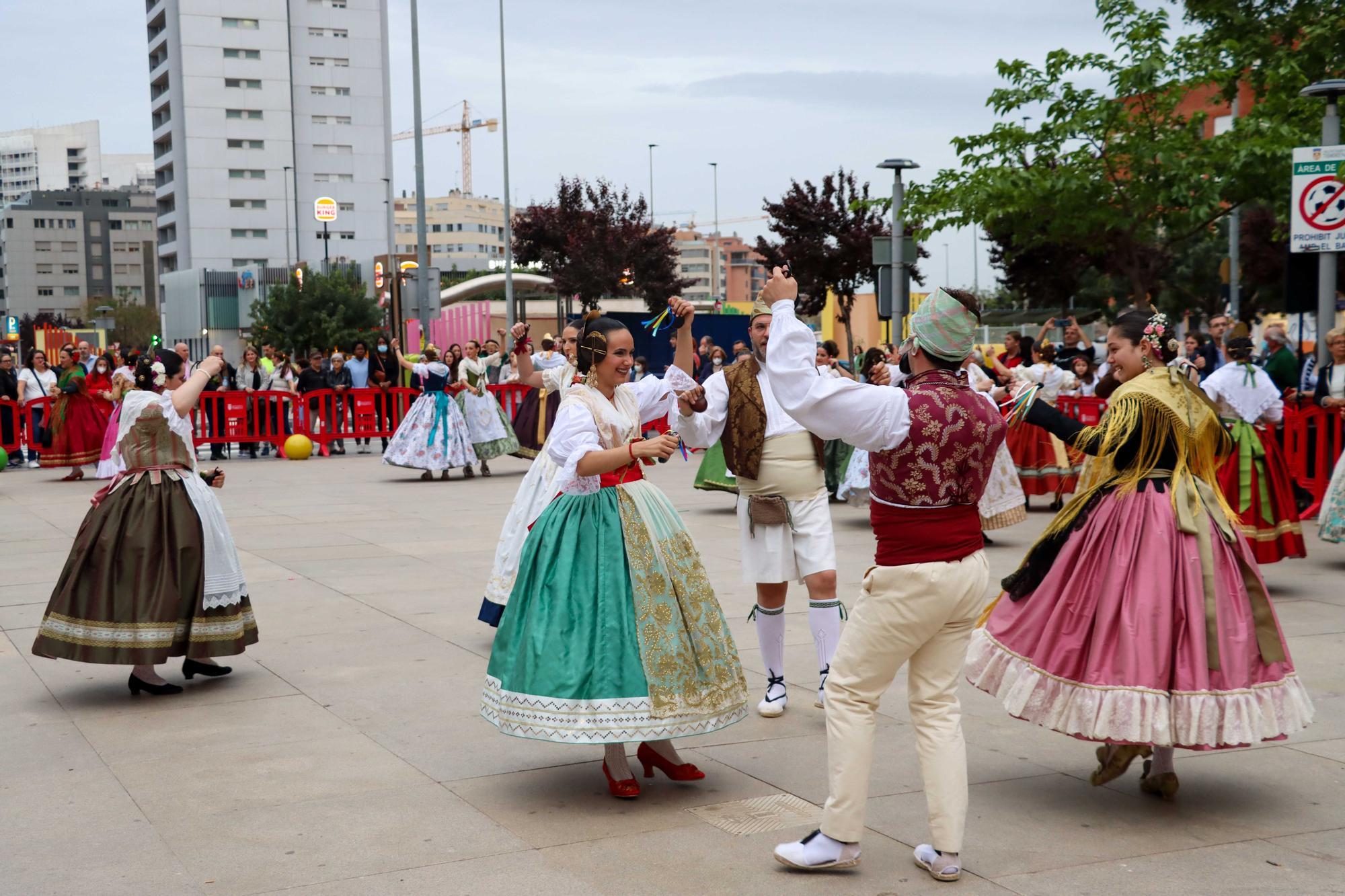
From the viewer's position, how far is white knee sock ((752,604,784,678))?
6.16m

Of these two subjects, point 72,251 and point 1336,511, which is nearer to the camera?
point 1336,511

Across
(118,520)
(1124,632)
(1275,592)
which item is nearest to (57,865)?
(118,520)

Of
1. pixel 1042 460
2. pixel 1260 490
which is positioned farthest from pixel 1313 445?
pixel 1260 490

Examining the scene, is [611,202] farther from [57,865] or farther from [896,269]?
[57,865]

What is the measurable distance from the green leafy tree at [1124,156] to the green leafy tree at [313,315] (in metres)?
46.0

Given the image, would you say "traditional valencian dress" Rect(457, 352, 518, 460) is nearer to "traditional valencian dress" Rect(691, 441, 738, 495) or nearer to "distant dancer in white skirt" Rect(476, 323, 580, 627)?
"traditional valencian dress" Rect(691, 441, 738, 495)

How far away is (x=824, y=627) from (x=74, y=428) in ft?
48.8

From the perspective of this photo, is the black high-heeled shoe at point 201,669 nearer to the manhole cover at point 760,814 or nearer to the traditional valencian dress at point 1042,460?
the manhole cover at point 760,814

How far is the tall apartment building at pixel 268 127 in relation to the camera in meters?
86.7

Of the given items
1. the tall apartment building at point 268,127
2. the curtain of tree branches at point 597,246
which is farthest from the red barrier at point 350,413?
the tall apartment building at point 268,127

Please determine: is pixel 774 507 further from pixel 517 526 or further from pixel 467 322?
pixel 467 322

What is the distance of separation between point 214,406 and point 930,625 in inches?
739

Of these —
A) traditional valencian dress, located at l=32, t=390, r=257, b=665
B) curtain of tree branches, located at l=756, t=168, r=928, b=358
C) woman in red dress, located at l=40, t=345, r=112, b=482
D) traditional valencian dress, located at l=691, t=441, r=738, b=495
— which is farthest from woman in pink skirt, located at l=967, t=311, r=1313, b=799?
curtain of tree branches, located at l=756, t=168, r=928, b=358

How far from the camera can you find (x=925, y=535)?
4.10m
